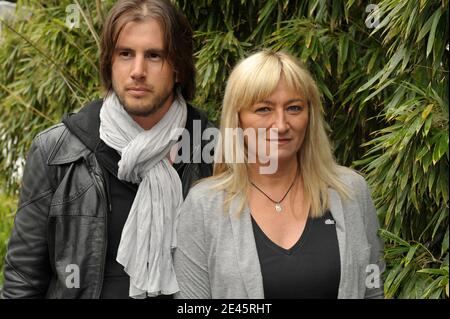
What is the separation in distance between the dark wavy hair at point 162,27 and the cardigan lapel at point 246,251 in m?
0.54

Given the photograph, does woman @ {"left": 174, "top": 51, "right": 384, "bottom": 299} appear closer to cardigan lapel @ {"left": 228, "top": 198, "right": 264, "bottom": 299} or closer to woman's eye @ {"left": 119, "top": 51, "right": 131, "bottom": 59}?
cardigan lapel @ {"left": 228, "top": 198, "right": 264, "bottom": 299}

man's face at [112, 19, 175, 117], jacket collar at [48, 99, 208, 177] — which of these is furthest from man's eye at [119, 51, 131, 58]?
jacket collar at [48, 99, 208, 177]

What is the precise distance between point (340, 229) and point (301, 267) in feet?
0.53

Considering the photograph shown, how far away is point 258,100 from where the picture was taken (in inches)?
84.3

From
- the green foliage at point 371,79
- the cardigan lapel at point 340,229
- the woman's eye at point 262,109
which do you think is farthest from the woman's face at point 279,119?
the green foliage at point 371,79

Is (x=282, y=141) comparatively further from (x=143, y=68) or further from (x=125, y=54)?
(x=125, y=54)

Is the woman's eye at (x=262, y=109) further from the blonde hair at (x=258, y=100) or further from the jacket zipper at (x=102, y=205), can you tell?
the jacket zipper at (x=102, y=205)

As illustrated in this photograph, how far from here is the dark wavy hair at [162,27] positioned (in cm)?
243

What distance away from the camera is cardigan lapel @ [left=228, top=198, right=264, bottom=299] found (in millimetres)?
2090

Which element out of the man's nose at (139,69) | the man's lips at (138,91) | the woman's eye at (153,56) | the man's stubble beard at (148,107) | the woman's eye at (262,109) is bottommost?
the woman's eye at (262,109)

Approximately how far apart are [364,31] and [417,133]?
79cm

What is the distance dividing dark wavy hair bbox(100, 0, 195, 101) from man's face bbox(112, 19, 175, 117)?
18 mm
